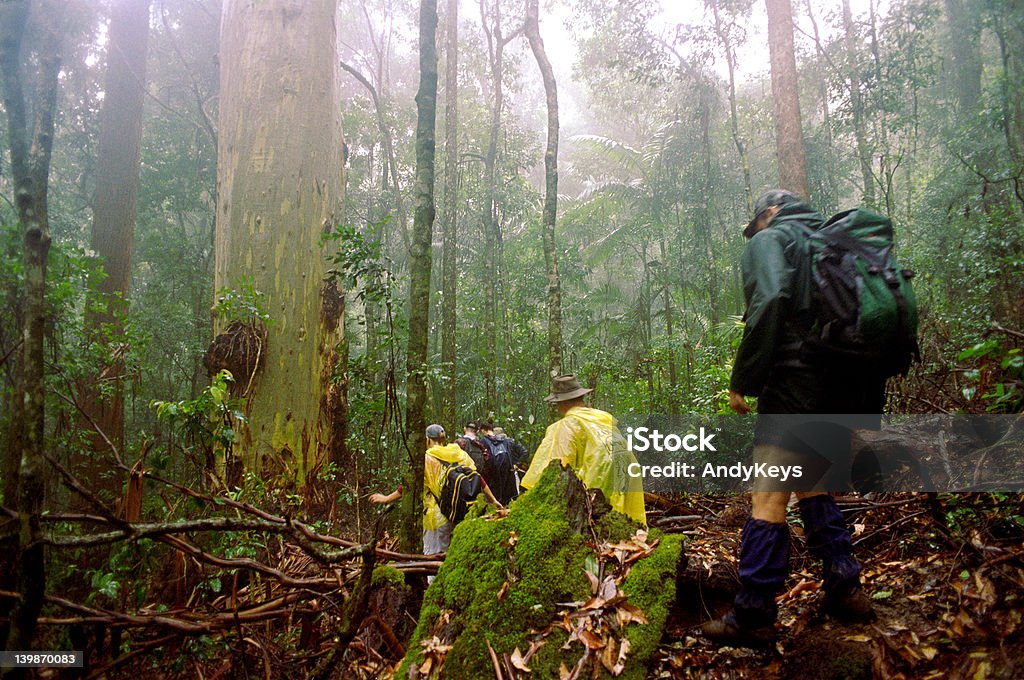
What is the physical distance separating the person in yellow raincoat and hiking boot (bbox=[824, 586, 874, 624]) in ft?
6.02

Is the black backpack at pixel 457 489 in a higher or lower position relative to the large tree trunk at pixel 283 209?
lower

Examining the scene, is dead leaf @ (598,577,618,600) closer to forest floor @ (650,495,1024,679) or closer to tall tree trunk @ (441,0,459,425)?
forest floor @ (650,495,1024,679)

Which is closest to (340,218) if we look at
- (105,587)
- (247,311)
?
(247,311)

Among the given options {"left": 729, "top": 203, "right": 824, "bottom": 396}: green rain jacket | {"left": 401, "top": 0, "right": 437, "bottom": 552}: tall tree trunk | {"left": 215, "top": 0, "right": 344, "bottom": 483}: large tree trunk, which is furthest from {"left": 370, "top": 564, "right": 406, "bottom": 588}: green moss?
{"left": 729, "top": 203, "right": 824, "bottom": 396}: green rain jacket

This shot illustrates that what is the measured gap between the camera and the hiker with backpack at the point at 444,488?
5.36 metres

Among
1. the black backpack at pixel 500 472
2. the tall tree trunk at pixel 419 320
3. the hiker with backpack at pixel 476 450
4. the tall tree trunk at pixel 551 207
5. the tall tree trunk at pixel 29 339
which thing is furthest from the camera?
the tall tree trunk at pixel 551 207

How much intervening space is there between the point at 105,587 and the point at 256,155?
3.40m

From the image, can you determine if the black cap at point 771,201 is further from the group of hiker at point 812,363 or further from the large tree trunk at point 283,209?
the large tree trunk at point 283,209

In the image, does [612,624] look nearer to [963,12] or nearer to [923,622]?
[923,622]

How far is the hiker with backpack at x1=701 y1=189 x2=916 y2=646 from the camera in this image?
2.28 m

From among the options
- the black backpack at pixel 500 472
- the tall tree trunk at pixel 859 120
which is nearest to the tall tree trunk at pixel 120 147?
the black backpack at pixel 500 472

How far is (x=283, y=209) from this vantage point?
182 inches

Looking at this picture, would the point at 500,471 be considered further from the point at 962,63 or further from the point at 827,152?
the point at 962,63

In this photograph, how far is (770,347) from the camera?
2.40 metres
